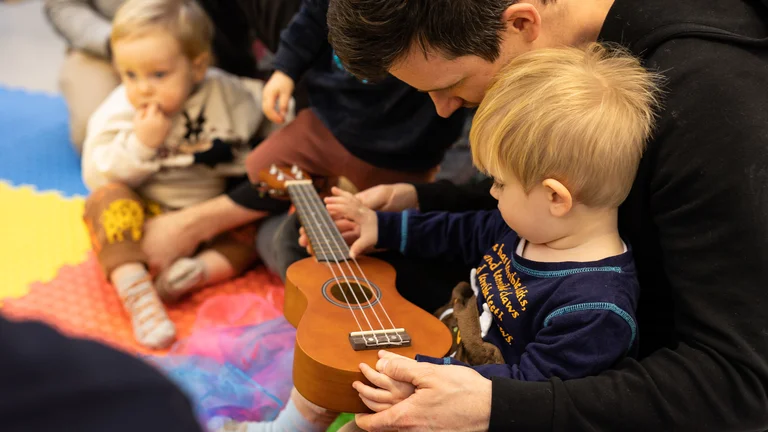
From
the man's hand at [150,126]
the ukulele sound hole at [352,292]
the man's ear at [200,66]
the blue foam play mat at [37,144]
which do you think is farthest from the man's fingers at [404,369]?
the blue foam play mat at [37,144]

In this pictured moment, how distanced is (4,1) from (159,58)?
2631 millimetres

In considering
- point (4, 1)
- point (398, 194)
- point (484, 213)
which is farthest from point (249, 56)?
point (4, 1)

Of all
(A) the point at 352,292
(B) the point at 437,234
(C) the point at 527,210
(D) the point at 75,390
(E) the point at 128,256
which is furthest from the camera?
(E) the point at 128,256

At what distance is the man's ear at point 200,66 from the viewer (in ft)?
5.51

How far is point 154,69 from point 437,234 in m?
0.83

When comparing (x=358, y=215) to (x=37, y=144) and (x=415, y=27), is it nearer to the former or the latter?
(x=415, y=27)

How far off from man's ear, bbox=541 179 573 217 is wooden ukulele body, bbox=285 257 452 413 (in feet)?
0.73

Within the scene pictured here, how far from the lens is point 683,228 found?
0.79 metres

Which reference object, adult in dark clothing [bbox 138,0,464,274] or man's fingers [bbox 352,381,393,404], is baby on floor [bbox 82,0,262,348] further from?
man's fingers [bbox 352,381,393,404]

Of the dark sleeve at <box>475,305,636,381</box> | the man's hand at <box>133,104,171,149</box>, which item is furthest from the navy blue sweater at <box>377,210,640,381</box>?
the man's hand at <box>133,104,171,149</box>

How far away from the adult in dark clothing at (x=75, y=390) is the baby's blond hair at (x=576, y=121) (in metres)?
0.57

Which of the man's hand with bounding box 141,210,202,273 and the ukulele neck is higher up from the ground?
the ukulele neck

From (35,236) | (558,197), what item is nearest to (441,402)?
(558,197)

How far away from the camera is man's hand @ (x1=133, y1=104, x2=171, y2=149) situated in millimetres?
1585
